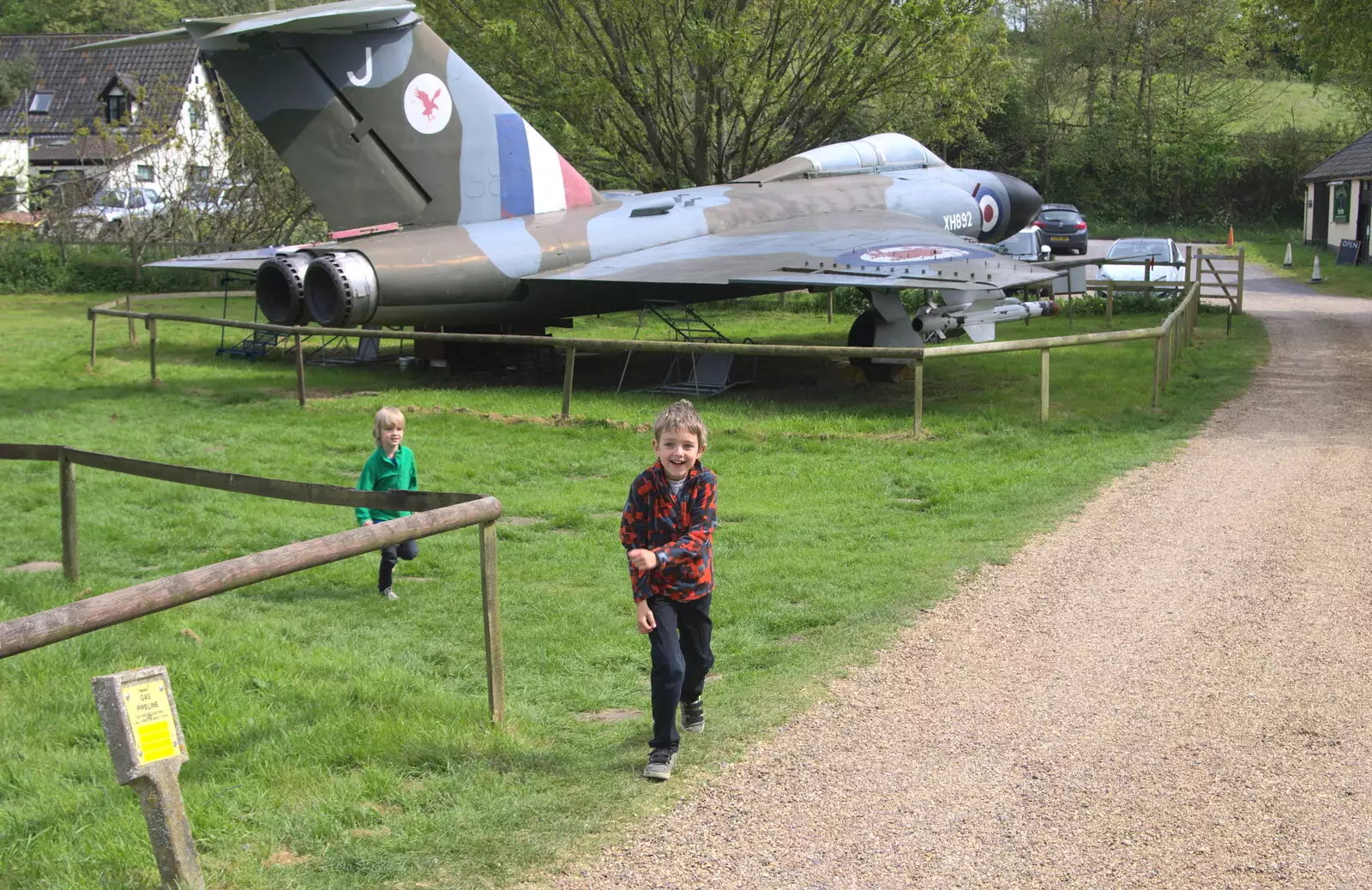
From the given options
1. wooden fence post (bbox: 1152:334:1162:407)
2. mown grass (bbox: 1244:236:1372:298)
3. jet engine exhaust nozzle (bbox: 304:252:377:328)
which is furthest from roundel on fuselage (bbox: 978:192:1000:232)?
mown grass (bbox: 1244:236:1372:298)

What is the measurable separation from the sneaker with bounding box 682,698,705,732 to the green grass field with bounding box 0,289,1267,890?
129 mm

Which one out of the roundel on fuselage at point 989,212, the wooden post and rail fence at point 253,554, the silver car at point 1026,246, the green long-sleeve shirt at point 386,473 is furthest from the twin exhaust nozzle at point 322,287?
the silver car at point 1026,246

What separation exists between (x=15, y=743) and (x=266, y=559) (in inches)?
78.6

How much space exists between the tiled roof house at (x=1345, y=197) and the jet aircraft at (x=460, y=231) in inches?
1157

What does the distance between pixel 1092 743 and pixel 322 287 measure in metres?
12.3

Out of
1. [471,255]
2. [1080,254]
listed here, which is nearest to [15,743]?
[471,255]

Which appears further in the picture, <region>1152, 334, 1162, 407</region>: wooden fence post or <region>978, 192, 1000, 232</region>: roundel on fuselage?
<region>978, 192, 1000, 232</region>: roundel on fuselage

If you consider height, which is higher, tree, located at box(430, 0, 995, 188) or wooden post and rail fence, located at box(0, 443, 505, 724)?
tree, located at box(430, 0, 995, 188)

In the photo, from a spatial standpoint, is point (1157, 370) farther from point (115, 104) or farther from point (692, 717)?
point (115, 104)

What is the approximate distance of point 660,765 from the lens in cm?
514

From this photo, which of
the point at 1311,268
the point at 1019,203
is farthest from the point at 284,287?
the point at 1311,268

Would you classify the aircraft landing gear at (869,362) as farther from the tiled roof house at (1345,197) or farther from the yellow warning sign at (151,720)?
the tiled roof house at (1345,197)

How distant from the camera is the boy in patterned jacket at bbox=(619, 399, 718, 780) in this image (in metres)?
5.23

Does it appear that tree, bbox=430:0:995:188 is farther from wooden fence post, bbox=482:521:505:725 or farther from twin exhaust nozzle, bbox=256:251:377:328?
wooden fence post, bbox=482:521:505:725
